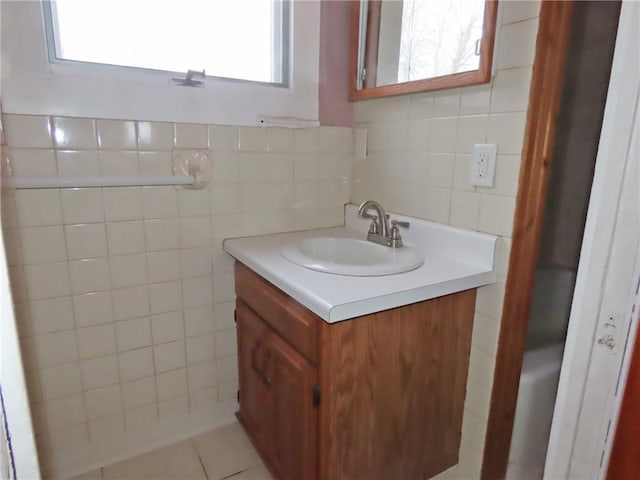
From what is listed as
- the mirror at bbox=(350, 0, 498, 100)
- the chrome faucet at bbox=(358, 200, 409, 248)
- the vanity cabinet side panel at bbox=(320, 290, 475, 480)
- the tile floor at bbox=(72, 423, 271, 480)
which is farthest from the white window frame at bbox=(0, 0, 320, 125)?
the tile floor at bbox=(72, 423, 271, 480)

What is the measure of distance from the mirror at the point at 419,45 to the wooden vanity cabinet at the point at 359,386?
65 centimetres

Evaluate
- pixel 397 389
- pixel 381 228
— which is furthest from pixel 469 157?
pixel 397 389

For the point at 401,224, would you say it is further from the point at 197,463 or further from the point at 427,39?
the point at 197,463

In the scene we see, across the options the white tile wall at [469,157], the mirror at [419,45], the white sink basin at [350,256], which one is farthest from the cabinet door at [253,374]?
the mirror at [419,45]

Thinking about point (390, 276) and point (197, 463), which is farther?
point (197, 463)

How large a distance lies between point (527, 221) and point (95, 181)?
1239 mm

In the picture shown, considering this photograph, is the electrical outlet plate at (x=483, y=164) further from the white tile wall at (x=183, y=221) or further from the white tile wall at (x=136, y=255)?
the white tile wall at (x=136, y=255)

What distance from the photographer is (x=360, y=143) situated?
1534mm

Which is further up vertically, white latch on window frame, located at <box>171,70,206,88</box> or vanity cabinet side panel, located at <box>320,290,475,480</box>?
white latch on window frame, located at <box>171,70,206,88</box>

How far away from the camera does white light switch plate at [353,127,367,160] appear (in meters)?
1.51

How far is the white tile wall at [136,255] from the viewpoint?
1.15 meters

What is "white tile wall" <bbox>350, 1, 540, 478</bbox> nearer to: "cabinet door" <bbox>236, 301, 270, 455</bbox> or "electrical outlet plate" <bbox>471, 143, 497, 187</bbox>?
"electrical outlet plate" <bbox>471, 143, 497, 187</bbox>

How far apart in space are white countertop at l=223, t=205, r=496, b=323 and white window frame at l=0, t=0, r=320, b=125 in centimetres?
47

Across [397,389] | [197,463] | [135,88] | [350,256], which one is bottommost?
[197,463]
